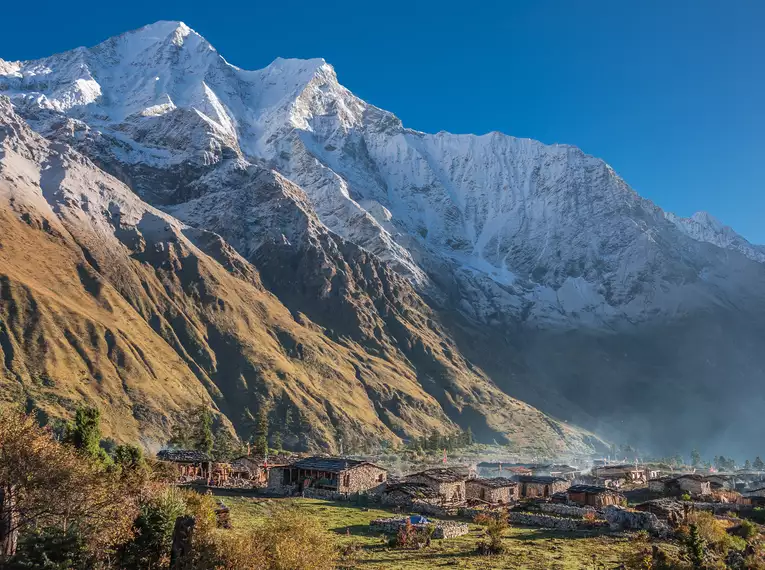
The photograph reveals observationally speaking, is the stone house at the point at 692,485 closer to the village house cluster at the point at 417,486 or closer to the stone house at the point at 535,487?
the village house cluster at the point at 417,486

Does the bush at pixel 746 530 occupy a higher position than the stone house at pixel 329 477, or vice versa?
the stone house at pixel 329 477

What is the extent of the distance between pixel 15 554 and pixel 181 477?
170ft

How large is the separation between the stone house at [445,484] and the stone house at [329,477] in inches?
215

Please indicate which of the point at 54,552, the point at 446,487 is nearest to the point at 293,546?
the point at 54,552

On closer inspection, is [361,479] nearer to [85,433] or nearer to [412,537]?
[412,537]

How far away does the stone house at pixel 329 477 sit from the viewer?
85.9 metres

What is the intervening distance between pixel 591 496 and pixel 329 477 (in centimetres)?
3414

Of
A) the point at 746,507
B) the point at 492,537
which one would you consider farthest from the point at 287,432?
the point at 492,537

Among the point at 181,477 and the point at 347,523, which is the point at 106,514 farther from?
the point at 181,477

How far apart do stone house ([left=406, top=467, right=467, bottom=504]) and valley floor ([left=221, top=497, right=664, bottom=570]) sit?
12.1 m

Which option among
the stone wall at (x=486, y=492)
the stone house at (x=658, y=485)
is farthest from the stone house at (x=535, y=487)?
the stone house at (x=658, y=485)

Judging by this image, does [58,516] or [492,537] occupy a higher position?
[58,516]

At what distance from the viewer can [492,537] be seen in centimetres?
5378

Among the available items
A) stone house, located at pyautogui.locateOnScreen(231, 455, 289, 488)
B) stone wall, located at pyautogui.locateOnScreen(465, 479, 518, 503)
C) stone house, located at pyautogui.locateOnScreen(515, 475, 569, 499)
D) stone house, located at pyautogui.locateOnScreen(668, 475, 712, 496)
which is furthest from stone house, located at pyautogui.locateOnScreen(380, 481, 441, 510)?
stone house, located at pyautogui.locateOnScreen(668, 475, 712, 496)
